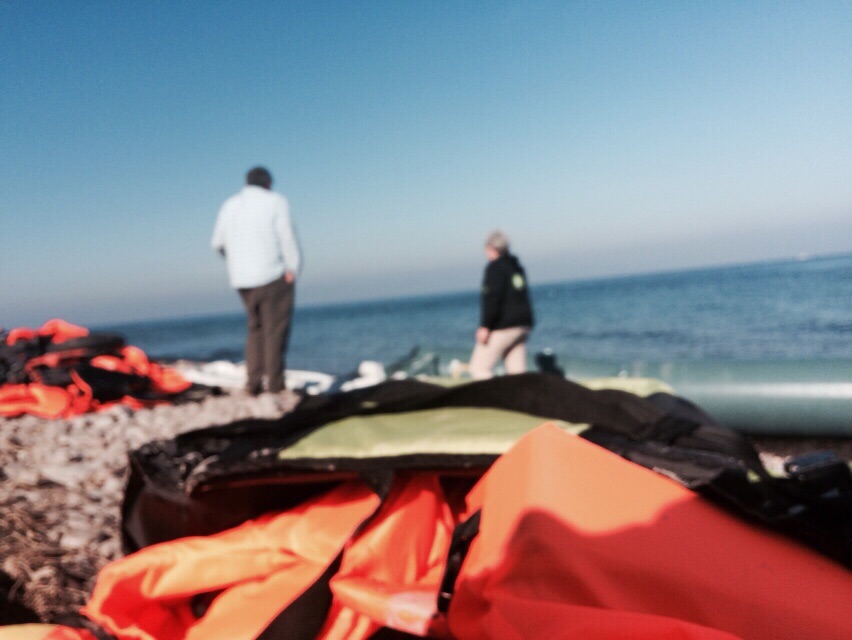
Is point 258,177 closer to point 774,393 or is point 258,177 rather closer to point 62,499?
point 62,499

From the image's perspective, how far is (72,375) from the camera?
4.18 meters

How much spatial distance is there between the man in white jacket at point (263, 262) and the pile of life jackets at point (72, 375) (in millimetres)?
809

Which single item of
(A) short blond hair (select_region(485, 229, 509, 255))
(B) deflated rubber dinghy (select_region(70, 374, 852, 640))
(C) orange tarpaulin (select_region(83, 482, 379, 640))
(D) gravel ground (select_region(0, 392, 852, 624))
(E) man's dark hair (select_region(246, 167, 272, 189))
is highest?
(E) man's dark hair (select_region(246, 167, 272, 189))

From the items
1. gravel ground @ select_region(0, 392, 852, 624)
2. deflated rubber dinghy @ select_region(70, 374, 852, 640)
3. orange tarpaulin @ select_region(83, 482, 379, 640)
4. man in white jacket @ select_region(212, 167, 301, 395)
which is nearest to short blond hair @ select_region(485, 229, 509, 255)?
man in white jacket @ select_region(212, 167, 301, 395)

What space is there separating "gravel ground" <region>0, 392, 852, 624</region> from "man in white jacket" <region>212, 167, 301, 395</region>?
3.48 feet

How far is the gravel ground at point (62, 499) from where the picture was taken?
193cm

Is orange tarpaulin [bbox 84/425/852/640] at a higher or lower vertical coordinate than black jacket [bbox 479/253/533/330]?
lower

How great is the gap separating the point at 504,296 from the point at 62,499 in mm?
3923

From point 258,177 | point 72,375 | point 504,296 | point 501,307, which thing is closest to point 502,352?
point 501,307

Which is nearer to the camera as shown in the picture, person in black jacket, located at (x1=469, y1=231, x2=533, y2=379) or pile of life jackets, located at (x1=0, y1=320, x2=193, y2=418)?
pile of life jackets, located at (x1=0, y1=320, x2=193, y2=418)

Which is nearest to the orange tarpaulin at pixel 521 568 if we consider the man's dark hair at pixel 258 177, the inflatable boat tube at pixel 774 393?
the inflatable boat tube at pixel 774 393

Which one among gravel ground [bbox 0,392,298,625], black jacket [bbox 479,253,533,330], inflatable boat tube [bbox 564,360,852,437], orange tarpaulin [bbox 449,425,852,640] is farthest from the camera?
black jacket [bbox 479,253,533,330]

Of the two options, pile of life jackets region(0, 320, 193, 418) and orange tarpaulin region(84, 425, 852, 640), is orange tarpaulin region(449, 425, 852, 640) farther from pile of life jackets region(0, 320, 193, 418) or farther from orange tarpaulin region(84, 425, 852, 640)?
pile of life jackets region(0, 320, 193, 418)

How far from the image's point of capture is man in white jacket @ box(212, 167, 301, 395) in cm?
487
